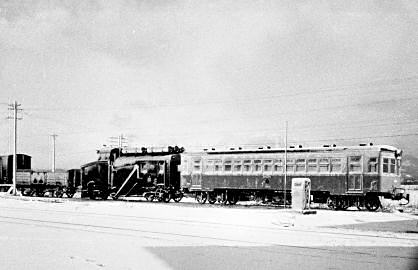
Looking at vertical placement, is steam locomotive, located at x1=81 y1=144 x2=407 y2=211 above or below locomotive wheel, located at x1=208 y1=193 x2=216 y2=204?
above

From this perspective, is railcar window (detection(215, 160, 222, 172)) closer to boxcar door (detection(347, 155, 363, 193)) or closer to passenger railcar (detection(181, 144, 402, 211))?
passenger railcar (detection(181, 144, 402, 211))

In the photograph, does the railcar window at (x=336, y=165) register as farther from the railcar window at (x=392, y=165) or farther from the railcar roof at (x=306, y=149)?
the railcar window at (x=392, y=165)

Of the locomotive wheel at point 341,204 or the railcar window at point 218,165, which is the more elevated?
the railcar window at point 218,165

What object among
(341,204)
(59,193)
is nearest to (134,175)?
(59,193)

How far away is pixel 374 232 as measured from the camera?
17.2m

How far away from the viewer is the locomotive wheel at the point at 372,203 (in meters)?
29.5

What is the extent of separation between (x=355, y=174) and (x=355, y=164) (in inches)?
24.1

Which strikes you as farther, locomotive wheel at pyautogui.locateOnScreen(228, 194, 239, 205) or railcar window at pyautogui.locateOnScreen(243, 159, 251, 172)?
locomotive wheel at pyautogui.locateOnScreen(228, 194, 239, 205)

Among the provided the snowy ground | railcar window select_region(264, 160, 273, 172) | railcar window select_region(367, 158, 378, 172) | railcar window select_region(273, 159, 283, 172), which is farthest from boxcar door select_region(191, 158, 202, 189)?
the snowy ground

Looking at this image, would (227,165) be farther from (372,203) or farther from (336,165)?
(372,203)

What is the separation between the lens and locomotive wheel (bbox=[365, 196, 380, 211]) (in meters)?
29.5

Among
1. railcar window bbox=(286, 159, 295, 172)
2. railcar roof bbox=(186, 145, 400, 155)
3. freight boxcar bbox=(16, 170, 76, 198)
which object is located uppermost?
railcar roof bbox=(186, 145, 400, 155)

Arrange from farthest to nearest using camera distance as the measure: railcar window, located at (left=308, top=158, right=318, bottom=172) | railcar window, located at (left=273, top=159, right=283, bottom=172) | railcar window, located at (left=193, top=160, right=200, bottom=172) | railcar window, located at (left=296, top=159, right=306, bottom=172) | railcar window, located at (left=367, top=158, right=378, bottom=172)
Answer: railcar window, located at (left=193, top=160, right=200, bottom=172)
railcar window, located at (left=273, top=159, right=283, bottom=172)
railcar window, located at (left=296, top=159, right=306, bottom=172)
railcar window, located at (left=308, top=158, right=318, bottom=172)
railcar window, located at (left=367, top=158, right=378, bottom=172)

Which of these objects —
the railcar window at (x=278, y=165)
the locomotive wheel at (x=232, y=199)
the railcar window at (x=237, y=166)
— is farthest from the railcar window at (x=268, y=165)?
the locomotive wheel at (x=232, y=199)
